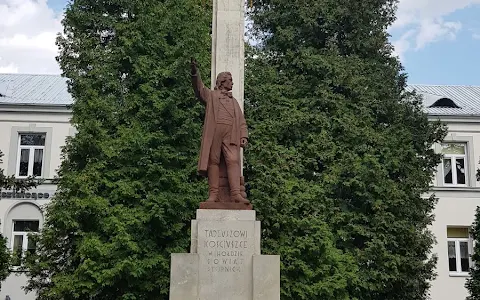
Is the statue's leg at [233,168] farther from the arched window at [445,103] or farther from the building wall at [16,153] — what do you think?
the arched window at [445,103]

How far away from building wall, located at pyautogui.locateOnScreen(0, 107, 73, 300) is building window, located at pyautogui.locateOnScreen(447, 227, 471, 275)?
15.1 m

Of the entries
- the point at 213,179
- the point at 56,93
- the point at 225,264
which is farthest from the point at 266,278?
the point at 56,93

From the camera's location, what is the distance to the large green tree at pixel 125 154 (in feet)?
46.5

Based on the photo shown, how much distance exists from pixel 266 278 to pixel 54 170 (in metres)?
14.7

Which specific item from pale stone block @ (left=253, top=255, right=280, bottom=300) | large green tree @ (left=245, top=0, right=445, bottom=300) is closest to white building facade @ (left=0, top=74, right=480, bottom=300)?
large green tree @ (left=245, top=0, right=445, bottom=300)

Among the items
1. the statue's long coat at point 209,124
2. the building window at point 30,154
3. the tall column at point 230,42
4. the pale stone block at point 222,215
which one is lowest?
the pale stone block at point 222,215

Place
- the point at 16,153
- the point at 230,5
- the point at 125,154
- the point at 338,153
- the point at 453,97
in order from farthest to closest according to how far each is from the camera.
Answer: the point at 453,97, the point at 16,153, the point at 338,153, the point at 125,154, the point at 230,5

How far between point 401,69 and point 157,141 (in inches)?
315

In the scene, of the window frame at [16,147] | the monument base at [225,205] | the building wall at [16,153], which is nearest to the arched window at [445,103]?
the building wall at [16,153]

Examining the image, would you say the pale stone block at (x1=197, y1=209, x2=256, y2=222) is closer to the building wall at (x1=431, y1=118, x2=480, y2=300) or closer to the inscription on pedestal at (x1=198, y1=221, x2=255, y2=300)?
the inscription on pedestal at (x1=198, y1=221, x2=255, y2=300)

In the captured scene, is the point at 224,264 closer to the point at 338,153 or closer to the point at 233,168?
the point at 233,168

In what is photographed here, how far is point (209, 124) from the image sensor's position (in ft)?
33.2

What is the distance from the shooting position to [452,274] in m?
22.9

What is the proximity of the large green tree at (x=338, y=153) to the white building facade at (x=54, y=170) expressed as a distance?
652cm
